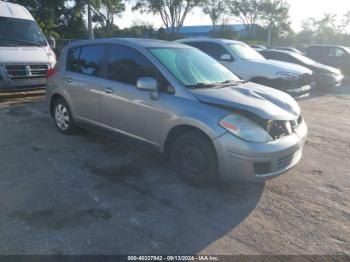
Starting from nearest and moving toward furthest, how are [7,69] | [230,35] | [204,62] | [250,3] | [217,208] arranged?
[217,208] → [204,62] → [7,69] → [230,35] → [250,3]

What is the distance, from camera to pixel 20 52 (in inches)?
324

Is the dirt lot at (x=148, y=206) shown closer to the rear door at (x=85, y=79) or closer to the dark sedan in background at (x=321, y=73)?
the rear door at (x=85, y=79)

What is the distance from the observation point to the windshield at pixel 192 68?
164 inches

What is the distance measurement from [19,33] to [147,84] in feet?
21.1

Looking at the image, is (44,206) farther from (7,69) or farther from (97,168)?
(7,69)

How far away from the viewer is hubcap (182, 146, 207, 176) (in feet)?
12.4

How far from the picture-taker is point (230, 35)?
136 feet

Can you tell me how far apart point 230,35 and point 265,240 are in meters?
41.2

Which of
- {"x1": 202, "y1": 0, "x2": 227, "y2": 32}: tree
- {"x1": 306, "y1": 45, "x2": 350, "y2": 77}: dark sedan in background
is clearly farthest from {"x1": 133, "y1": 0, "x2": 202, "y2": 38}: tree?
{"x1": 306, "y1": 45, "x2": 350, "y2": 77}: dark sedan in background

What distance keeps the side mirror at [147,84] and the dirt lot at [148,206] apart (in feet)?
3.83

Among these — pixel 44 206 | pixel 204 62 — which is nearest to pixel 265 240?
pixel 44 206

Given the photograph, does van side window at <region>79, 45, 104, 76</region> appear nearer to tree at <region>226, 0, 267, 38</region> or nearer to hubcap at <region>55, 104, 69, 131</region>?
hubcap at <region>55, 104, 69, 131</region>

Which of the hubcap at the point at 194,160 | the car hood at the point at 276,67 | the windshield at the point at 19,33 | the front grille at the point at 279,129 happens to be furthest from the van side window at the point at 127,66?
the car hood at the point at 276,67

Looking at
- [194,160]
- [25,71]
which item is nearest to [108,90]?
[194,160]
